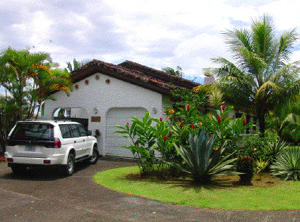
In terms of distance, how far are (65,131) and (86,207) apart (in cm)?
404

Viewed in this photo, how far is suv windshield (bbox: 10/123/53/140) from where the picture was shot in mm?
9164

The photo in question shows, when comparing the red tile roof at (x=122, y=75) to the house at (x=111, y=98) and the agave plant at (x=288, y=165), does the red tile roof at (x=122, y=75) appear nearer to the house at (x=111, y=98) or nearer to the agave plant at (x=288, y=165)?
the house at (x=111, y=98)

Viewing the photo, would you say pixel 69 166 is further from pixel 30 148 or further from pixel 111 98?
pixel 111 98

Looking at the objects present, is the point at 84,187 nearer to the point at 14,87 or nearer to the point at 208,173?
the point at 208,173

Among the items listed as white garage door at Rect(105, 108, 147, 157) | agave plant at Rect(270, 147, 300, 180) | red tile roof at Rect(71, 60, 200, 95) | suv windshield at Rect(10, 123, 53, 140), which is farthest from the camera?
white garage door at Rect(105, 108, 147, 157)

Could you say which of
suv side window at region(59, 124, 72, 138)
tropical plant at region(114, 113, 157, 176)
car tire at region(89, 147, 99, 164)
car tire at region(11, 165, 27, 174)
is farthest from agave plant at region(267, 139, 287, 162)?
car tire at region(11, 165, 27, 174)

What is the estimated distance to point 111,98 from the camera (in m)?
14.6

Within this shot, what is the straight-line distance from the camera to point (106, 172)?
34.8 ft

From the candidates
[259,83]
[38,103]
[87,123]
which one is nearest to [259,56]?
[259,83]

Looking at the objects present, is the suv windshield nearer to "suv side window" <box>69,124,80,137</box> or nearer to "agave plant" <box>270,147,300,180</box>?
"suv side window" <box>69,124,80,137</box>

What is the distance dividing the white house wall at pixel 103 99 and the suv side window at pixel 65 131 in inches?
168

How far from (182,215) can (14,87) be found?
1026 centimetres

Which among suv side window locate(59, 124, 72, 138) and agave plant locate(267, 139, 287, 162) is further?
agave plant locate(267, 139, 287, 162)

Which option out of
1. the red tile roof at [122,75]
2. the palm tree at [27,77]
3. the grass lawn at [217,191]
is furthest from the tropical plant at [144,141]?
the palm tree at [27,77]
